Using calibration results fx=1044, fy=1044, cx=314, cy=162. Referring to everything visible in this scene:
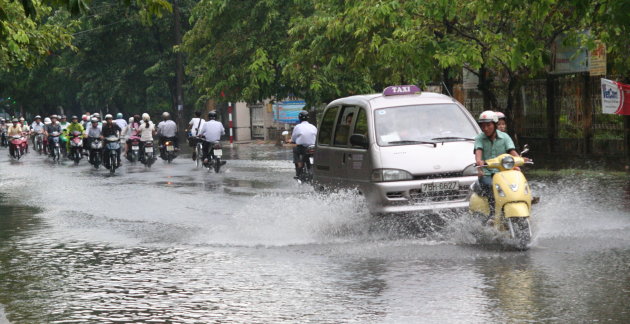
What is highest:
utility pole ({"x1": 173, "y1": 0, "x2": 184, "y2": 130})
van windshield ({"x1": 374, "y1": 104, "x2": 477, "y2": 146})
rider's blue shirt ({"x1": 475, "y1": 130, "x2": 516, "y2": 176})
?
utility pole ({"x1": 173, "y1": 0, "x2": 184, "y2": 130})

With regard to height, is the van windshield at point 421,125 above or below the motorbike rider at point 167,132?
above

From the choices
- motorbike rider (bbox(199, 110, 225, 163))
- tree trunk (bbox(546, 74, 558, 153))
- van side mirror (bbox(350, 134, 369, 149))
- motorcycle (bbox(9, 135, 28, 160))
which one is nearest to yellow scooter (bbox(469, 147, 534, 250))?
van side mirror (bbox(350, 134, 369, 149))

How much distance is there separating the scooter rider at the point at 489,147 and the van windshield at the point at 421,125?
1.14 meters

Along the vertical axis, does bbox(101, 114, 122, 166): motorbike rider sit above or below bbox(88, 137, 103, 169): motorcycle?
above

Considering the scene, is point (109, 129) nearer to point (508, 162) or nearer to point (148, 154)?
point (148, 154)

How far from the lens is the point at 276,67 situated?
42531mm

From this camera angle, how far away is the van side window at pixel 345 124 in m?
13.7

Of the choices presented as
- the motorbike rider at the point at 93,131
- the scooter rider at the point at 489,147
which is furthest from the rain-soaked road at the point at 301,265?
the motorbike rider at the point at 93,131

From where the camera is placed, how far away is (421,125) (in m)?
13.2

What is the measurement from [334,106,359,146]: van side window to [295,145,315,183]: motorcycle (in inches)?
238

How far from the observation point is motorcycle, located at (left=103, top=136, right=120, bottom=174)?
2950 centimetres

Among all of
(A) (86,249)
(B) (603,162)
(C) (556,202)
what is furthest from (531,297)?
(B) (603,162)

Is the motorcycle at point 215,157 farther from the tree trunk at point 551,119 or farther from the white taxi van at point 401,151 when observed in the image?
the white taxi van at point 401,151

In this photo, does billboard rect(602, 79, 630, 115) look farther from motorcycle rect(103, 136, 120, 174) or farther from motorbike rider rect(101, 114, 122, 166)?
motorbike rider rect(101, 114, 122, 166)
